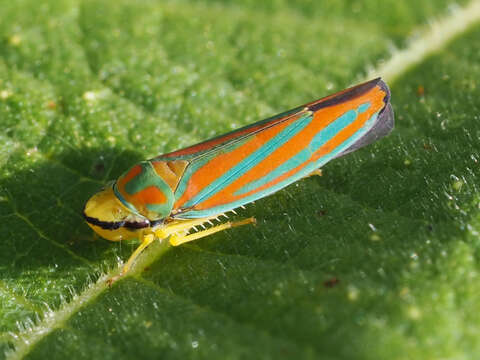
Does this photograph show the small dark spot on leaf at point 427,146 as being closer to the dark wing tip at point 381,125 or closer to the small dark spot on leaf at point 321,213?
the dark wing tip at point 381,125

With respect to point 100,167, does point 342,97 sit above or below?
above

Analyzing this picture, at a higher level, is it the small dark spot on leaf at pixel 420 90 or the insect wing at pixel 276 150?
the insect wing at pixel 276 150

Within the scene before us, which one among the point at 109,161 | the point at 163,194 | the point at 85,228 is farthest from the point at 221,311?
the point at 109,161

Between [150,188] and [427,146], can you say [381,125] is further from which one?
[150,188]

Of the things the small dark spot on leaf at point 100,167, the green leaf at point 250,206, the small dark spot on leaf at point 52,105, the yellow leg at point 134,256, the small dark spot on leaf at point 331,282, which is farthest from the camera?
the small dark spot on leaf at point 52,105

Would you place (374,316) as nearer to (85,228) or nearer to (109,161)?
(85,228)

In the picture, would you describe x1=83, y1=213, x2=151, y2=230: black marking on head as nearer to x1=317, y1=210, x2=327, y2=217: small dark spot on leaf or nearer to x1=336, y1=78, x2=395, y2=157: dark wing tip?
x1=317, y1=210, x2=327, y2=217: small dark spot on leaf

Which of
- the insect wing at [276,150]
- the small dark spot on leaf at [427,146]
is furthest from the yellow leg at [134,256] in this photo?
the small dark spot on leaf at [427,146]

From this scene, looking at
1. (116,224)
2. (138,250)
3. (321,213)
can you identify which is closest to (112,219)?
(116,224)

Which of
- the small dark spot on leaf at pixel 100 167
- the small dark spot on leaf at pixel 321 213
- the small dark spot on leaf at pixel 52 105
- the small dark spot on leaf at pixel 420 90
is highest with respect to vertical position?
the small dark spot on leaf at pixel 52 105

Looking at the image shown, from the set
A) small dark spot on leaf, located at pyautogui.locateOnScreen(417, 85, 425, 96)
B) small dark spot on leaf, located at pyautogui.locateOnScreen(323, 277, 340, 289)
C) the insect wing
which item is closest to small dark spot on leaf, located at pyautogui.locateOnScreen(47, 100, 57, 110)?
the insect wing
